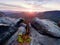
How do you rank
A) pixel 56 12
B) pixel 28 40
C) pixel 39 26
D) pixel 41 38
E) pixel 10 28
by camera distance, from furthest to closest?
pixel 56 12
pixel 39 26
pixel 10 28
pixel 41 38
pixel 28 40

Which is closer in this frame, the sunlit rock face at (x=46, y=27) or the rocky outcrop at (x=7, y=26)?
the rocky outcrop at (x=7, y=26)

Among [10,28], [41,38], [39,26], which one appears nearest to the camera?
[41,38]

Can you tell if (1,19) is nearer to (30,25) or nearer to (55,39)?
(30,25)

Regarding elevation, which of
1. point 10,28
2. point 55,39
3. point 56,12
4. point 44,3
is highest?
point 44,3

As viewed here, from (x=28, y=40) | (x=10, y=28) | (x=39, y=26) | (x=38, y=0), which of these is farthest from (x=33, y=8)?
(x=28, y=40)

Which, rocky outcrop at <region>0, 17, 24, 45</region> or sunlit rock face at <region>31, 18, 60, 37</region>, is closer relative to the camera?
rocky outcrop at <region>0, 17, 24, 45</region>

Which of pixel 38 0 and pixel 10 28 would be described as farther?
pixel 38 0

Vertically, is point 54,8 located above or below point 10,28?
above
